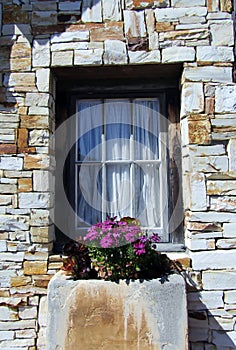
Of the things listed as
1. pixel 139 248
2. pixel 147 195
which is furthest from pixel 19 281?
pixel 147 195

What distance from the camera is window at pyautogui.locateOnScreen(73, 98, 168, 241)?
9.52 ft

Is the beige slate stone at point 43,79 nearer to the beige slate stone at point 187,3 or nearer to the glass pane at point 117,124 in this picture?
the glass pane at point 117,124

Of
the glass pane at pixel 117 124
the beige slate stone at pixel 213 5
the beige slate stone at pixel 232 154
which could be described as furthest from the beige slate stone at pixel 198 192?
the beige slate stone at pixel 213 5

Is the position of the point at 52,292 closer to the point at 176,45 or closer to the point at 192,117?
the point at 192,117

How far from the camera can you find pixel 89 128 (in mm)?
3000

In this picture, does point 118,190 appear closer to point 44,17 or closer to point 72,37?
point 72,37

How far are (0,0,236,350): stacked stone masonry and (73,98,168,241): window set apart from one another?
0.92ft

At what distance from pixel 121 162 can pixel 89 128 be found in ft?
1.39

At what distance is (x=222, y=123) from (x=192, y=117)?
235 mm

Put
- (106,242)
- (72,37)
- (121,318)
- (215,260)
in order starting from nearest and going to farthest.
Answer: (121,318) → (106,242) → (215,260) → (72,37)

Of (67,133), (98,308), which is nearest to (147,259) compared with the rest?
(98,308)

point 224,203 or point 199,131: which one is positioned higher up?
point 199,131

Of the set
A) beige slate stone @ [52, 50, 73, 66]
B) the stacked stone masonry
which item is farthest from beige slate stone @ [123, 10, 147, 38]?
beige slate stone @ [52, 50, 73, 66]

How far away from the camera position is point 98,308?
2.20m
